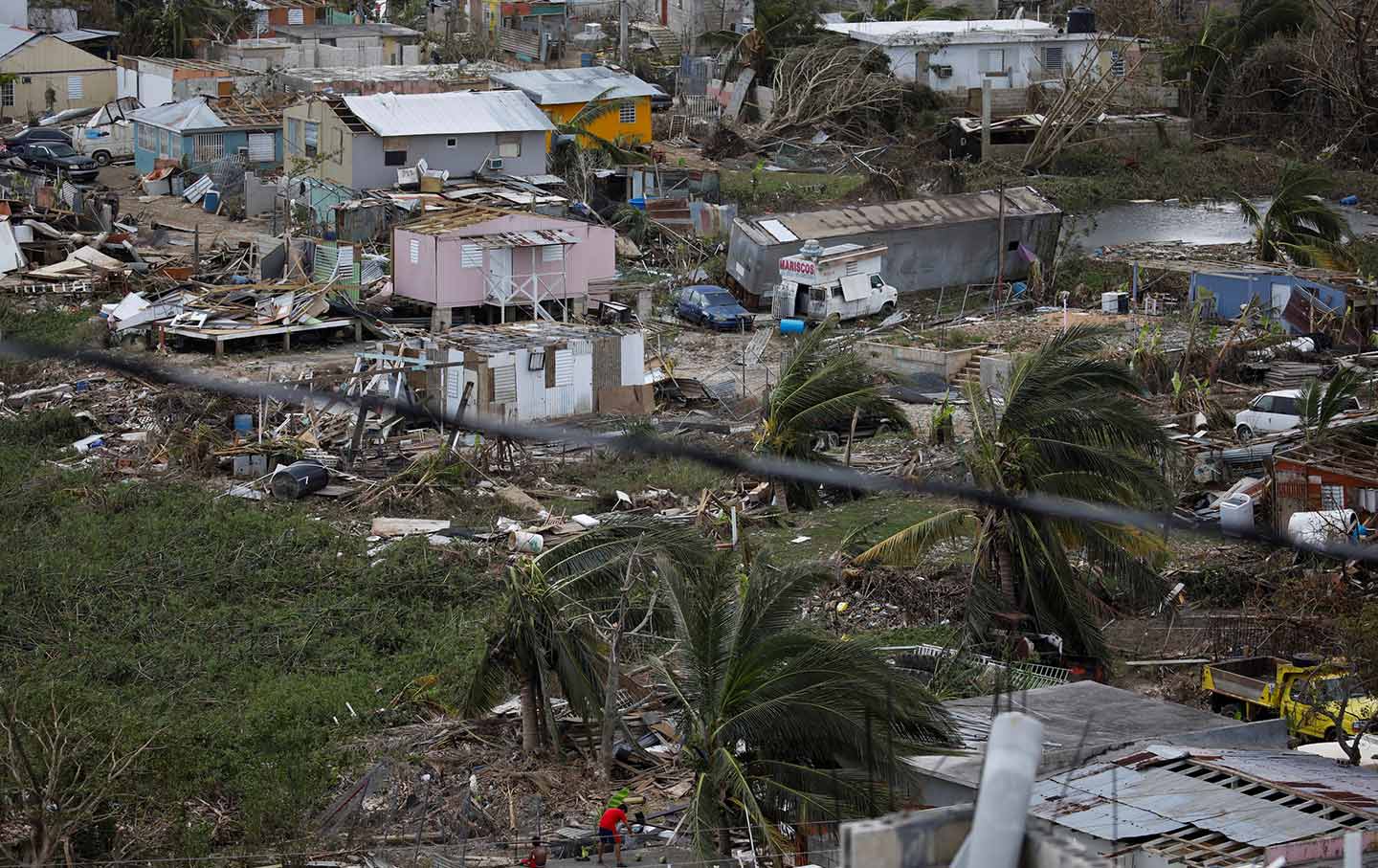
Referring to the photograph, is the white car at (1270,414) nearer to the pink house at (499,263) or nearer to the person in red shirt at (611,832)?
the pink house at (499,263)

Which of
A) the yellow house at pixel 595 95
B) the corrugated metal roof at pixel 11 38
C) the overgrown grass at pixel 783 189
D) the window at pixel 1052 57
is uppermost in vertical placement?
the window at pixel 1052 57

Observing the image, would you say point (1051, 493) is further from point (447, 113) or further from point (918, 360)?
point (447, 113)

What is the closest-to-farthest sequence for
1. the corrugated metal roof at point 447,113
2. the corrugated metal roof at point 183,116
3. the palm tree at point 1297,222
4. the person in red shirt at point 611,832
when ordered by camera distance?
the person in red shirt at point 611,832
the palm tree at point 1297,222
the corrugated metal roof at point 447,113
the corrugated metal roof at point 183,116

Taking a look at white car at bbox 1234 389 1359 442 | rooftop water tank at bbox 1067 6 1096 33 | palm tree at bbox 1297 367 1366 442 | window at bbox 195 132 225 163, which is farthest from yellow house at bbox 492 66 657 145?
palm tree at bbox 1297 367 1366 442

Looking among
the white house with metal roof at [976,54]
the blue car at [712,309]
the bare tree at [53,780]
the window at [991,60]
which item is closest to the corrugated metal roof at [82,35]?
the white house with metal roof at [976,54]

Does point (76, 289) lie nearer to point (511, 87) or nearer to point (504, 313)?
point (504, 313)

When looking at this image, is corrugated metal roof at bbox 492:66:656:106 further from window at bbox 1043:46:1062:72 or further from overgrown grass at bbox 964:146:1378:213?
window at bbox 1043:46:1062:72

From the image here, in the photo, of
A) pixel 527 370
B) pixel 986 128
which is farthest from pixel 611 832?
pixel 986 128
